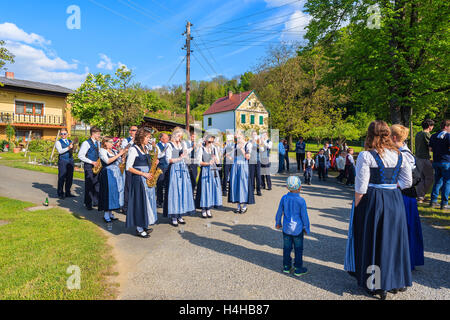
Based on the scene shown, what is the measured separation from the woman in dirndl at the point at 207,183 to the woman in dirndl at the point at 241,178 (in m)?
0.59

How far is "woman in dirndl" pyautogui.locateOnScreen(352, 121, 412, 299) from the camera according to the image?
3.18 m

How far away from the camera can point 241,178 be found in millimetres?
7113

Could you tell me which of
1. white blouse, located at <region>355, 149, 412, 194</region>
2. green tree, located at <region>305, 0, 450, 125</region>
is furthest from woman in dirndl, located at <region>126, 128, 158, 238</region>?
green tree, located at <region>305, 0, 450, 125</region>

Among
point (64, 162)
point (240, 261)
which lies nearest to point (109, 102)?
point (64, 162)

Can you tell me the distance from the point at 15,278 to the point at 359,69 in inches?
598

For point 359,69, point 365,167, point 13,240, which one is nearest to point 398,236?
point 365,167

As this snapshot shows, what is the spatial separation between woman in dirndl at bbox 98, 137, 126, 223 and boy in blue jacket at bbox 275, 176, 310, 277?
13.5ft

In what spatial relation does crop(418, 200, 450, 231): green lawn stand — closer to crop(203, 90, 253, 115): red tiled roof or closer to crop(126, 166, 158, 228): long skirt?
crop(126, 166, 158, 228): long skirt

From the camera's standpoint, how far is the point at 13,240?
4.91m

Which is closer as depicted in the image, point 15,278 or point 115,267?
point 15,278

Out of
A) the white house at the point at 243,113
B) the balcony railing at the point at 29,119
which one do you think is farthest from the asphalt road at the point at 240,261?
the white house at the point at 243,113
